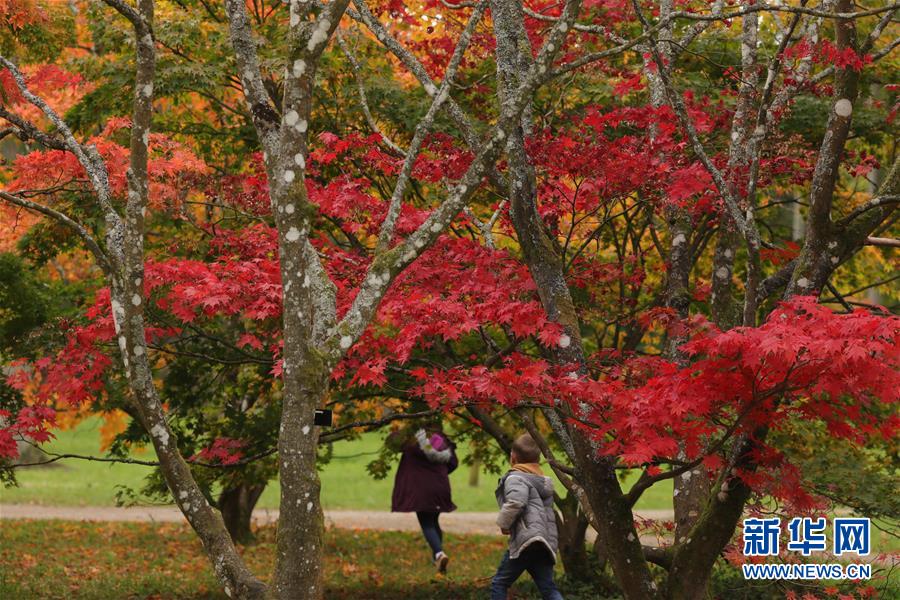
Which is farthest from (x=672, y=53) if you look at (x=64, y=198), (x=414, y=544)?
(x=414, y=544)

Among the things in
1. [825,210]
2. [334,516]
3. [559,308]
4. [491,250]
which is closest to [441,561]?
[491,250]

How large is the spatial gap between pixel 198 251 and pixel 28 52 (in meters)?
3.48

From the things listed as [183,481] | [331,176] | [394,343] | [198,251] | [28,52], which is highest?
[28,52]

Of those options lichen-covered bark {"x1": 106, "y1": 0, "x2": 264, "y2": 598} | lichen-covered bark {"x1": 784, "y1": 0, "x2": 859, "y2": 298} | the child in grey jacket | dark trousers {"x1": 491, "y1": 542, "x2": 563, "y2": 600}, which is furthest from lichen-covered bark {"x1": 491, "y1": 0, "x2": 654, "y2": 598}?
lichen-covered bark {"x1": 106, "y1": 0, "x2": 264, "y2": 598}

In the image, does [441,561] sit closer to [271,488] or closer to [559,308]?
[559,308]

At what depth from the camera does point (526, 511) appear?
6309 millimetres

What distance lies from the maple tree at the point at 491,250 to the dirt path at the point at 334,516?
7.04 metres

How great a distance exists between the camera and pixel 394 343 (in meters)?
6.13

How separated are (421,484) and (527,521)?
355 centimetres

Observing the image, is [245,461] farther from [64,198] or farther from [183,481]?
[64,198]

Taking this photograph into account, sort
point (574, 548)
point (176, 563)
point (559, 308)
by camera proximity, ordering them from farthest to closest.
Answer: point (176, 563), point (574, 548), point (559, 308)

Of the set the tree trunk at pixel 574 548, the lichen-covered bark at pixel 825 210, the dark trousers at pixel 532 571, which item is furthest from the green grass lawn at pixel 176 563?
the lichen-covered bark at pixel 825 210

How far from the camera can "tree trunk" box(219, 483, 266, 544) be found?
1203 centimetres

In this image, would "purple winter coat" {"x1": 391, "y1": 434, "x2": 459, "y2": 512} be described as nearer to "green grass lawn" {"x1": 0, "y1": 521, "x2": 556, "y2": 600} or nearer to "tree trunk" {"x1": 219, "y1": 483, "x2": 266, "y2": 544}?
"green grass lawn" {"x1": 0, "y1": 521, "x2": 556, "y2": 600}
